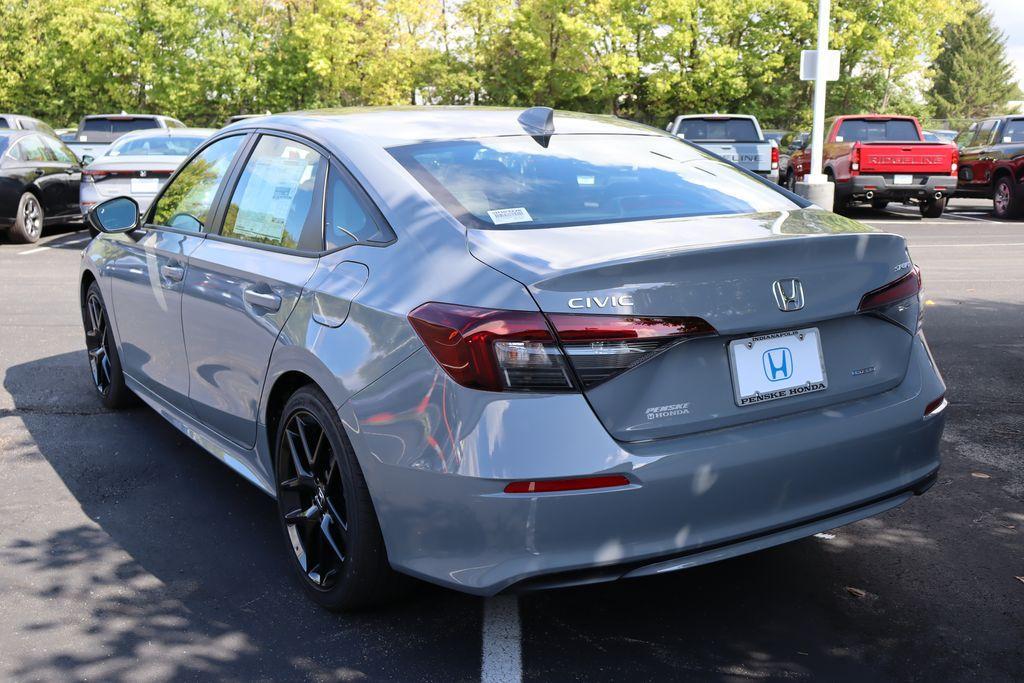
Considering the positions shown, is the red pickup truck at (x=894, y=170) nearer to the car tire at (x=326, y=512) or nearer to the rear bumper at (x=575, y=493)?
the rear bumper at (x=575, y=493)

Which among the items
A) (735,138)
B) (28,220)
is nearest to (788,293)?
(28,220)

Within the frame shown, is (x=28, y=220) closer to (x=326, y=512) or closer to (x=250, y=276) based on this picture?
(x=250, y=276)

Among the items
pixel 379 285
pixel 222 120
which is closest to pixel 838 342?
pixel 379 285

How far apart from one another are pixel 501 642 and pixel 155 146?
42.3 ft

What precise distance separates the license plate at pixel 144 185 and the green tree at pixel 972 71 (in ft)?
261

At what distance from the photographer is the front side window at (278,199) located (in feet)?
12.2

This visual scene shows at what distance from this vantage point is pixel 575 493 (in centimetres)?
272

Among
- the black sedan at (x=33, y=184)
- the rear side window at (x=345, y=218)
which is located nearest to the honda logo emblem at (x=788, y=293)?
the rear side window at (x=345, y=218)

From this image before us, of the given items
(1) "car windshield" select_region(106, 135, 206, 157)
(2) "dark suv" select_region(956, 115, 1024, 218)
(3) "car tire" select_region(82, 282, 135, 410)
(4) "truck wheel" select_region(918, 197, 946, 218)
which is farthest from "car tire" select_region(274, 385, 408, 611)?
(2) "dark suv" select_region(956, 115, 1024, 218)

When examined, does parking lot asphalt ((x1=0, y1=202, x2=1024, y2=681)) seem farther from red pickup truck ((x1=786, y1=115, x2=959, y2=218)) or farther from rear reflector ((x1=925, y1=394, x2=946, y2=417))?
red pickup truck ((x1=786, y1=115, x2=959, y2=218))

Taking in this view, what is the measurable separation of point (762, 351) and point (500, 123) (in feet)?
5.18

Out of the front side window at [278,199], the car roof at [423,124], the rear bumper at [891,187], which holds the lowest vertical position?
the rear bumper at [891,187]

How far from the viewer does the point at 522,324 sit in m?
2.72

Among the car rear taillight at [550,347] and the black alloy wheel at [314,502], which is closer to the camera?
the car rear taillight at [550,347]
